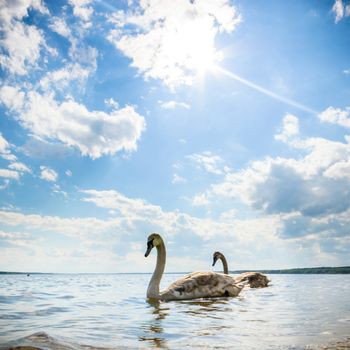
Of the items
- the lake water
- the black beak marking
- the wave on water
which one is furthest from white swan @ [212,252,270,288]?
the wave on water

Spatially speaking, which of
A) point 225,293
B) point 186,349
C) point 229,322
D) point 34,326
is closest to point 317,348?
point 186,349

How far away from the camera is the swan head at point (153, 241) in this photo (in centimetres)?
1443

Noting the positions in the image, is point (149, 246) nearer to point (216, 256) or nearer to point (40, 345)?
point (40, 345)

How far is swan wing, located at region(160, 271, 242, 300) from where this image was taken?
43.2 feet

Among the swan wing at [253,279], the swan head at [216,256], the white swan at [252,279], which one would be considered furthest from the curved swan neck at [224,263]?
the swan wing at [253,279]

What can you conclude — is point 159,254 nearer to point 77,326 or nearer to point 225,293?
point 225,293

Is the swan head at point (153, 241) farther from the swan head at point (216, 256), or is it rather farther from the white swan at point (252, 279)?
the swan head at point (216, 256)

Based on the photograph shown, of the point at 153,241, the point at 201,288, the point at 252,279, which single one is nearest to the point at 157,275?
the point at 153,241

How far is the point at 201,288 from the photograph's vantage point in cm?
1380

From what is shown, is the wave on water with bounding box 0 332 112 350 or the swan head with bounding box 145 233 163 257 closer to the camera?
the wave on water with bounding box 0 332 112 350

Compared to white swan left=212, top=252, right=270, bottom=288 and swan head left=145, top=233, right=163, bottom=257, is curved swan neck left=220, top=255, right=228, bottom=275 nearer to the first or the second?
white swan left=212, top=252, right=270, bottom=288

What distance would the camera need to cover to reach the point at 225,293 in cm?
1496

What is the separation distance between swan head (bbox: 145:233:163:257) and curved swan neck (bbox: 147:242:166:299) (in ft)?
1.15

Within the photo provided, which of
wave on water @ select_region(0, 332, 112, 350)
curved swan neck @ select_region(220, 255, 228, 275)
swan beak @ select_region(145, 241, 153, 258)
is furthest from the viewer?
curved swan neck @ select_region(220, 255, 228, 275)
